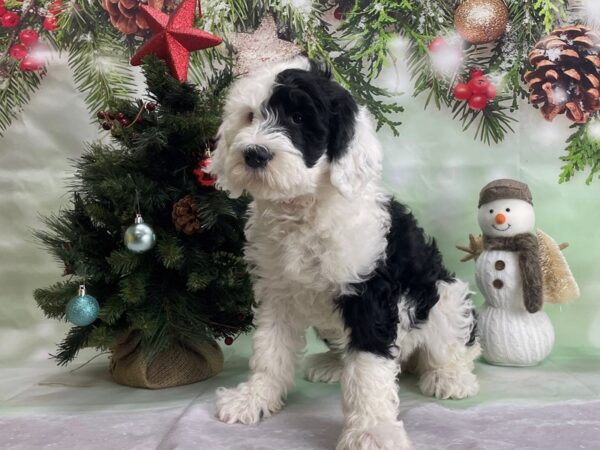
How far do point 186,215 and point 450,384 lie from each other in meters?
1.29

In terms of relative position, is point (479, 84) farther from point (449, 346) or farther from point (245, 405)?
point (245, 405)

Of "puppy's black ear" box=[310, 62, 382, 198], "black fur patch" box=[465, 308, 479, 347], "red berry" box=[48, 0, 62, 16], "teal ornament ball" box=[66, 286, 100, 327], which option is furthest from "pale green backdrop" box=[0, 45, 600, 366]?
"puppy's black ear" box=[310, 62, 382, 198]

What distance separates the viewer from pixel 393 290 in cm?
237

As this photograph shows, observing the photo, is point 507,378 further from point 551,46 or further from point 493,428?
point 551,46

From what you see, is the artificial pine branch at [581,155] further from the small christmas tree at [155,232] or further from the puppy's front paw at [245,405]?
the puppy's front paw at [245,405]

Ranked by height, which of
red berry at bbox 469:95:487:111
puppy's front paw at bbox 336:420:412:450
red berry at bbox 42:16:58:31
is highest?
red berry at bbox 42:16:58:31

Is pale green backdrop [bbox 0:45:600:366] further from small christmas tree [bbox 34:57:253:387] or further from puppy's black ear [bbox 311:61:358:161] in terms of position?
puppy's black ear [bbox 311:61:358:161]

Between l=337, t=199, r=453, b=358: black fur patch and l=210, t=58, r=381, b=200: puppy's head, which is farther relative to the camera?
l=337, t=199, r=453, b=358: black fur patch

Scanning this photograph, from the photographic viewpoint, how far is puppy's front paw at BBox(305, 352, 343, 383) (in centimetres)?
308

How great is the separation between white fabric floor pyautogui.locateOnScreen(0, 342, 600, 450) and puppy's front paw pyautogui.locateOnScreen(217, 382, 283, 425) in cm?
4

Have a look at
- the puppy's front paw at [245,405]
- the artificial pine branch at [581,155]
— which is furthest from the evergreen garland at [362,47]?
the puppy's front paw at [245,405]

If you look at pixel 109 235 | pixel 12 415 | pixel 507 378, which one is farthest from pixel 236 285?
pixel 507 378

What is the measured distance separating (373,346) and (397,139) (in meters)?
1.60

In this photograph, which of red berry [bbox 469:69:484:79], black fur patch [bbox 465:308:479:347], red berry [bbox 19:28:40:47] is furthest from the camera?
red berry [bbox 19:28:40:47]
